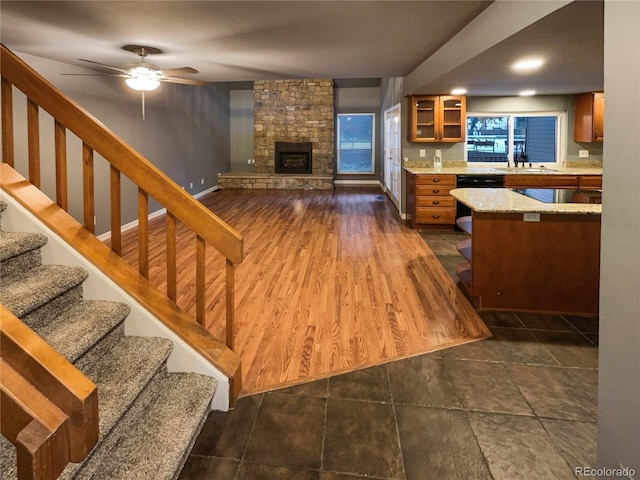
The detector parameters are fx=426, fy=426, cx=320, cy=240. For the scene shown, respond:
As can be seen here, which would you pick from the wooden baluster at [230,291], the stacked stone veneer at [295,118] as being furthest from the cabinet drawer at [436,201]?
the stacked stone veneer at [295,118]

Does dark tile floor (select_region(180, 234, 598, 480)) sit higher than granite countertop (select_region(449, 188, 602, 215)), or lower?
lower

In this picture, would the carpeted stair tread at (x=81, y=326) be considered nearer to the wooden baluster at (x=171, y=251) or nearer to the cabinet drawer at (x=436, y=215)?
the wooden baluster at (x=171, y=251)

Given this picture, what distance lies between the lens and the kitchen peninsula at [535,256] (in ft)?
10.3

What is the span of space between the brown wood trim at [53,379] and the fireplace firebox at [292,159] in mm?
10981

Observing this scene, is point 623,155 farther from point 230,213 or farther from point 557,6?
point 230,213

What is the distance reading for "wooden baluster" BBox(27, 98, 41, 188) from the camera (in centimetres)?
206

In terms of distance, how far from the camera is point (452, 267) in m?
4.39

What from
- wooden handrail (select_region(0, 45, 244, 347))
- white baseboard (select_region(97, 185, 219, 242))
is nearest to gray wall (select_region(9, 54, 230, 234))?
white baseboard (select_region(97, 185, 219, 242))

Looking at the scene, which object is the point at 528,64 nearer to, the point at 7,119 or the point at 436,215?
the point at 436,215

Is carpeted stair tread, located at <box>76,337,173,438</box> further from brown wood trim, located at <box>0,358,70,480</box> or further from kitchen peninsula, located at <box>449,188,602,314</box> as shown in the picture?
kitchen peninsula, located at <box>449,188,602,314</box>

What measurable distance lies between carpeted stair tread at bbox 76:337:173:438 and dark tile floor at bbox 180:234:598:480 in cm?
38

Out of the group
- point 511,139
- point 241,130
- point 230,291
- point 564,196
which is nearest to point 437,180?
point 511,139

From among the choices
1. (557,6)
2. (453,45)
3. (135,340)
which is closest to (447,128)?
(453,45)

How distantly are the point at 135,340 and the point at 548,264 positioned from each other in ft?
9.41
